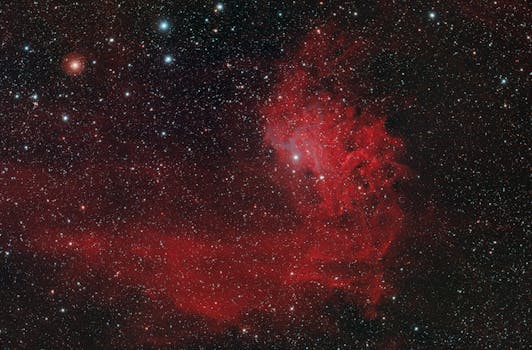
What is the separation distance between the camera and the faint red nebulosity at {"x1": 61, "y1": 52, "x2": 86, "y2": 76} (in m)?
1.68

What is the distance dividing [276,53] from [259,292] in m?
1.05

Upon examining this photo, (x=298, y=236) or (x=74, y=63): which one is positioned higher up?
(x=74, y=63)

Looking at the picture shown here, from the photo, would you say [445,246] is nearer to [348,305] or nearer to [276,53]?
[348,305]

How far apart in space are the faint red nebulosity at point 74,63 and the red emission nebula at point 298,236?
499 millimetres

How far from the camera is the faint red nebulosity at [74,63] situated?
1680 mm

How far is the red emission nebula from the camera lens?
1.69m

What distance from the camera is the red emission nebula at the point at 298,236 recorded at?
169 centimetres

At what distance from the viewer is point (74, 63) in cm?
168

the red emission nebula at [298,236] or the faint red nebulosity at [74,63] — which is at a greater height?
the faint red nebulosity at [74,63]

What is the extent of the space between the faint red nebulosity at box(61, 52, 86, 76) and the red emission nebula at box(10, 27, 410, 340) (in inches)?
19.6

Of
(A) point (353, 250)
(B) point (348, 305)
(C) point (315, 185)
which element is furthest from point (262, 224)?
(B) point (348, 305)

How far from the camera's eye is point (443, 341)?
1853mm

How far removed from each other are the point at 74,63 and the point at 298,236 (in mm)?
1196

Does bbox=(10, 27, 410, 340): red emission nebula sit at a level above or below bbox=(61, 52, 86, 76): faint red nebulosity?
below
